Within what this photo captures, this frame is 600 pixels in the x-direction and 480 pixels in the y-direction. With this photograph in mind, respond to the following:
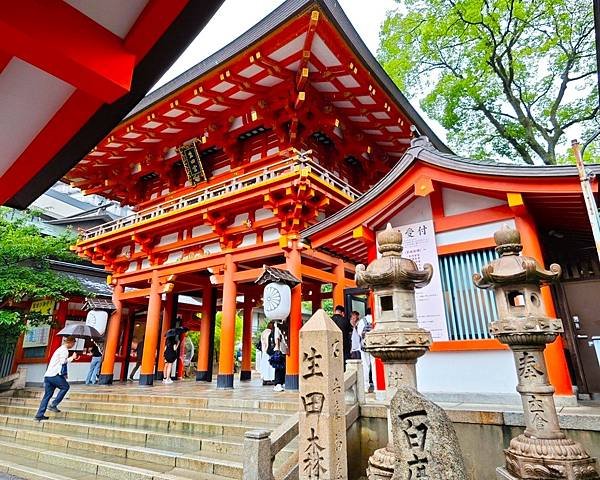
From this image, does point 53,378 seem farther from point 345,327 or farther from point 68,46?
point 68,46

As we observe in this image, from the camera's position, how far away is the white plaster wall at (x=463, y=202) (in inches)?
244

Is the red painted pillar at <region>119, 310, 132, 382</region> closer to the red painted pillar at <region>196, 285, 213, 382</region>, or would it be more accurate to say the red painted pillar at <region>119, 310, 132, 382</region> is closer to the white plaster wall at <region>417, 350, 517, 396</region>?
the red painted pillar at <region>196, 285, 213, 382</region>

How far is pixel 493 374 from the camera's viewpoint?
18.4 ft

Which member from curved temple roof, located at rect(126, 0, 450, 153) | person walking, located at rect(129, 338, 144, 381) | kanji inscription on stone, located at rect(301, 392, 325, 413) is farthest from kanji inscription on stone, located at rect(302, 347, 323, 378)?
person walking, located at rect(129, 338, 144, 381)

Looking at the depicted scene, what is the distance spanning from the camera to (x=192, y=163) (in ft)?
40.2

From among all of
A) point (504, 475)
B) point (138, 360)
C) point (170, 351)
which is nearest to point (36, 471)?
point (504, 475)

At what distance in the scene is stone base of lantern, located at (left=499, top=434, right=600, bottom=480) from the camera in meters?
3.36

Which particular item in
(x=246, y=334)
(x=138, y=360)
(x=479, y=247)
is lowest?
(x=138, y=360)

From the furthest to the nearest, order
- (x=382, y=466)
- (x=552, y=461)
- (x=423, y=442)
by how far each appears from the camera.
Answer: (x=382, y=466) → (x=552, y=461) → (x=423, y=442)

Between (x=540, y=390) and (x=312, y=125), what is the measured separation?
845 centimetres

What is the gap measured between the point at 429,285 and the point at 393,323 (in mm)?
2257

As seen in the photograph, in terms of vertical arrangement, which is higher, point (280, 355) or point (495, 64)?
point (495, 64)

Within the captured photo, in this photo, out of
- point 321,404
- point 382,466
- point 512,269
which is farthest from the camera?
point 512,269

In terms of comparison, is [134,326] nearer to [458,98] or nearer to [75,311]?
[75,311]
